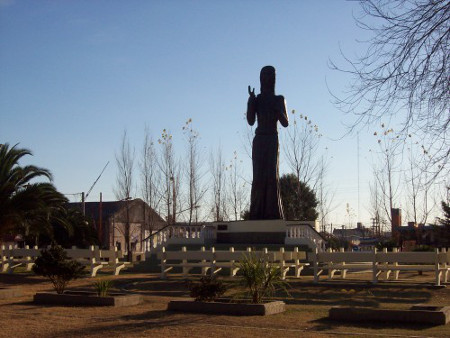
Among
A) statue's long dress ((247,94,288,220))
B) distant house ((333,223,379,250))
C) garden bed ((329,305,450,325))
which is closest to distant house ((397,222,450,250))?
distant house ((333,223,379,250))

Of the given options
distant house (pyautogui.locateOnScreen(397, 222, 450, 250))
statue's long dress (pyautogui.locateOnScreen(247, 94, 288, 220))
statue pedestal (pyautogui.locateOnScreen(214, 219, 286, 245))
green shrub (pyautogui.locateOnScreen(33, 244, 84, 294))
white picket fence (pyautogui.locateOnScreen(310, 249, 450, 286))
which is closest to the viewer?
green shrub (pyautogui.locateOnScreen(33, 244, 84, 294))

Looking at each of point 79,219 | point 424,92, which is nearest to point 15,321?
point 424,92

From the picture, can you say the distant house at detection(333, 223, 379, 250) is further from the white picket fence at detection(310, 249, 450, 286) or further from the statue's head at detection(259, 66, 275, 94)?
the white picket fence at detection(310, 249, 450, 286)

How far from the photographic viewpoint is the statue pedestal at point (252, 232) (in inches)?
1059

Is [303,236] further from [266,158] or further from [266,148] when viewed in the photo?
[266,148]

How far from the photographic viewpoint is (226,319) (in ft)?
38.4

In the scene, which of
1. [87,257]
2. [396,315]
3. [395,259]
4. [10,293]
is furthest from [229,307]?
[87,257]

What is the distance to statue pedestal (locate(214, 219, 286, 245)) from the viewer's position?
26.9 m

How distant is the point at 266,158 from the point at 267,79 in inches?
140

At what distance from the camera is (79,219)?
1586 inches

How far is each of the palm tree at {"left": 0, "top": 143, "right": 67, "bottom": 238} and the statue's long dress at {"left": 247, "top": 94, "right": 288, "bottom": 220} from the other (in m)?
8.55

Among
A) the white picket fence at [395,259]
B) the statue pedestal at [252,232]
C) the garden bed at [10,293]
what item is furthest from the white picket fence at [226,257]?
the garden bed at [10,293]

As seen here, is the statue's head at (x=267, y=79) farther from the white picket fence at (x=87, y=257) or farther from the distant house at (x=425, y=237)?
the distant house at (x=425, y=237)

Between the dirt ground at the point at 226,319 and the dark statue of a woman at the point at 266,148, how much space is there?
1091cm
